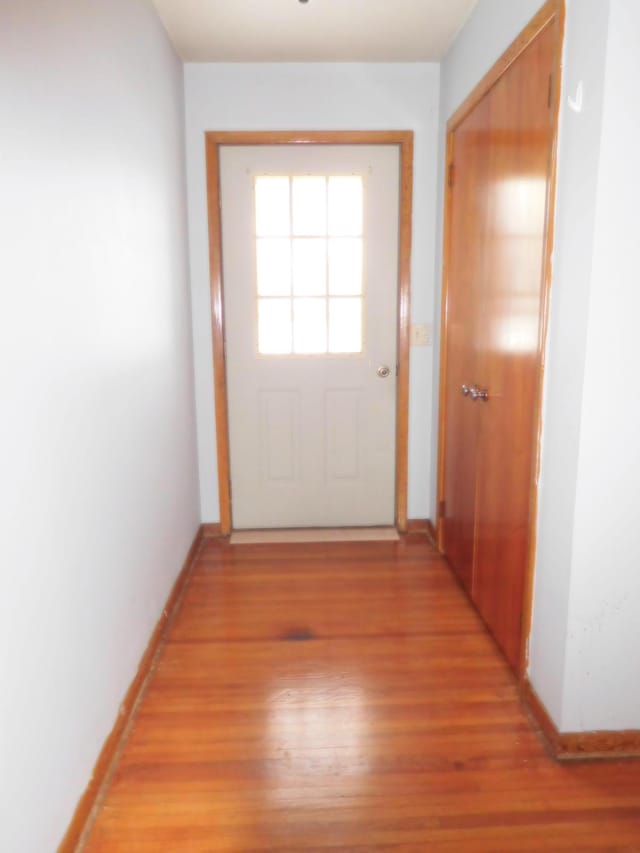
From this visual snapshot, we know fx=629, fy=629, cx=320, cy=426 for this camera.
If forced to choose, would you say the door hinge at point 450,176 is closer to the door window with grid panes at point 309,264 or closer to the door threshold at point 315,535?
the door window with grid panes at point 309,264

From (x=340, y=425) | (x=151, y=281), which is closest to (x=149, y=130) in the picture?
(x=151, y=281)

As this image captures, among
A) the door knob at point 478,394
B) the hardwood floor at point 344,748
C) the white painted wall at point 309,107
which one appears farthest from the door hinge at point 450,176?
the hardwood floor at point 344,748

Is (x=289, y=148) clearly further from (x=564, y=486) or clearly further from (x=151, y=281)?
(x=564, y=486)

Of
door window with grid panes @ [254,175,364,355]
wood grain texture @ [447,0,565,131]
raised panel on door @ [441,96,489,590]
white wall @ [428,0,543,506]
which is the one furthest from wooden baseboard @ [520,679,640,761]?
door window with grid panes @ [254,175,364,355]

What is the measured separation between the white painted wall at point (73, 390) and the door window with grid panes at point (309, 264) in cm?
89

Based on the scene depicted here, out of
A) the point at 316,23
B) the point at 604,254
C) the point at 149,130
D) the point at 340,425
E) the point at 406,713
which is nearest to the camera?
the point at 604,254

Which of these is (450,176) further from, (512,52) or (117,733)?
(117,733)

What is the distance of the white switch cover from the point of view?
132 inches

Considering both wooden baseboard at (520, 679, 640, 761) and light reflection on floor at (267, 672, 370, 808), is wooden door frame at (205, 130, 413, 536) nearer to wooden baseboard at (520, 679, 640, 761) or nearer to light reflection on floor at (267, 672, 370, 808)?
light reflection on floor at (267, 672, 370, 808)

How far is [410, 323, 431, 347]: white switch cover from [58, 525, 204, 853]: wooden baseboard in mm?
1691

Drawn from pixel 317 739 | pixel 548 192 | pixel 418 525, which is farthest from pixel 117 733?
pixel 418 525

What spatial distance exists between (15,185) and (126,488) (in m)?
1.02

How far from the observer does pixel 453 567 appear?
2.99 m

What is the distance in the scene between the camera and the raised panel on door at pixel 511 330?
188cm
